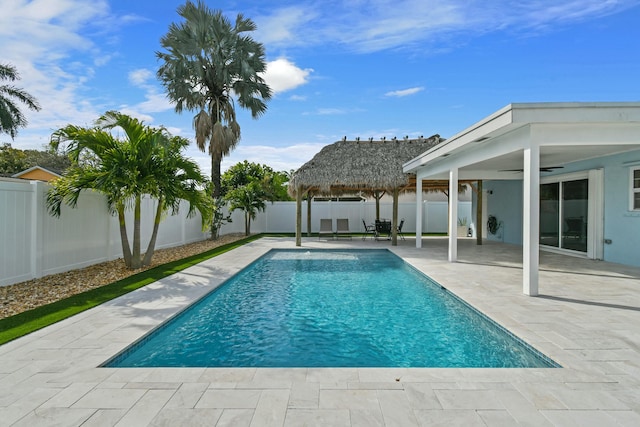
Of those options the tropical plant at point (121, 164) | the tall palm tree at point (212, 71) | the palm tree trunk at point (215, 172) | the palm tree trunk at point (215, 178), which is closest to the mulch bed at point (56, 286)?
the tropical plant at point (121, 164)

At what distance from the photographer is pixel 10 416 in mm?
2490

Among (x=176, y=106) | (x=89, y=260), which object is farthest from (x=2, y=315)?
(x=176, y=106)

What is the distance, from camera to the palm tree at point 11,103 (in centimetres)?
2089

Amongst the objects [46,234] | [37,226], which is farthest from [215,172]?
[37,226]

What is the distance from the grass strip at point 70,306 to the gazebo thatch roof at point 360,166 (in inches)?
284

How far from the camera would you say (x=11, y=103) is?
21.5 meters

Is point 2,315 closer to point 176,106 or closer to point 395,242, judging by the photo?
point 395,242

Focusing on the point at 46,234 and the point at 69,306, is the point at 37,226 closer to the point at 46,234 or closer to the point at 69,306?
the point at 46,234

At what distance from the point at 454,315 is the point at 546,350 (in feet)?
5.92

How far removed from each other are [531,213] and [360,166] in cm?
905

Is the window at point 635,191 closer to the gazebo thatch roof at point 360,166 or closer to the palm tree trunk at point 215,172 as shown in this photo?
the gazebo thatch roof at point 360,166

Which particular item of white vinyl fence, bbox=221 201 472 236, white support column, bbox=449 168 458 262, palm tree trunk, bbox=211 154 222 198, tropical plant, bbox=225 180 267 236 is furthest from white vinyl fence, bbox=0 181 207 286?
white vinyl fence, bbox=221 201 472 236

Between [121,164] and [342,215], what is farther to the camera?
[342,215]

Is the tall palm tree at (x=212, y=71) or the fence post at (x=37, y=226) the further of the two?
the tall palm tree at (x=212, y=71)
